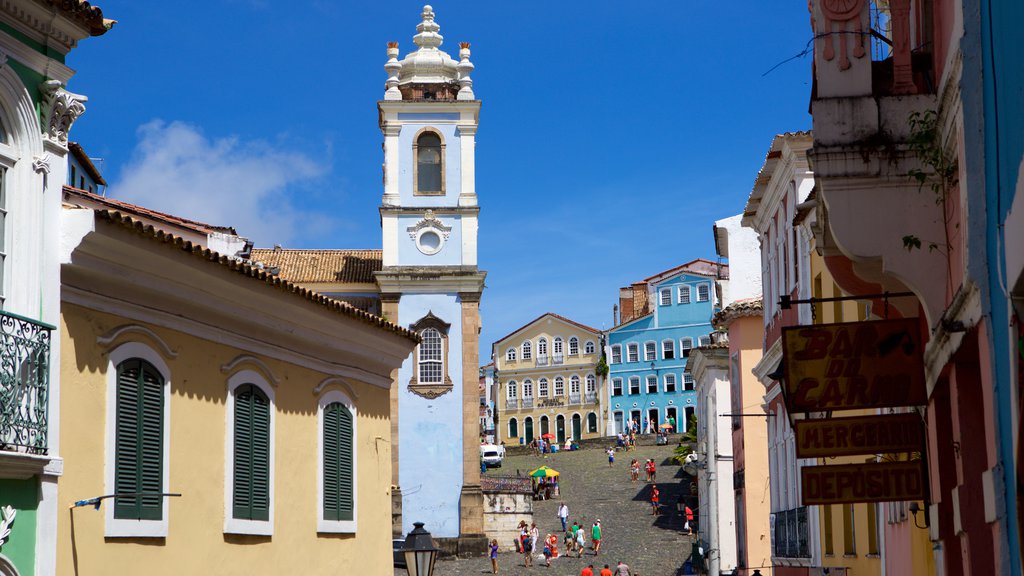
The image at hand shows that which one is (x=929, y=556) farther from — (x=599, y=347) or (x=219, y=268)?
(x=599, y=347)

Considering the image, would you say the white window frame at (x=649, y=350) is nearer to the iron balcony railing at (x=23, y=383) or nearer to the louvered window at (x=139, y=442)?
the louvered window at (x=139, y=442)

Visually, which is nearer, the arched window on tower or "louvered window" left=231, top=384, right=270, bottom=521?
"louvered window" left=231, top=384, right=270, bottom=521

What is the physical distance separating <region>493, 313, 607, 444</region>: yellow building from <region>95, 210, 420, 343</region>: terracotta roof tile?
3464 inches

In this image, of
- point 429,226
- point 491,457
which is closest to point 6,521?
point 429,226

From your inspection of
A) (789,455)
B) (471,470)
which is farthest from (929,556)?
(471,470)

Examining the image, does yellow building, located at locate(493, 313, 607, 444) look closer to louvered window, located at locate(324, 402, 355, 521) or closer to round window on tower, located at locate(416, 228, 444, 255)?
round window on tower, located at locate(416, 228, 444, 255)

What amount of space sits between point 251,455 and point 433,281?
3399cm

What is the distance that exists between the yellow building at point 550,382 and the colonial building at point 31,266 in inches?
3752

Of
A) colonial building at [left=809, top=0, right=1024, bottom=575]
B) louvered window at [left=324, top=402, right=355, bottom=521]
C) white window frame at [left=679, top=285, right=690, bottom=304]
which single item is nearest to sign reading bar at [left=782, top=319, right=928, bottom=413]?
colonial building at [left=809, top=0, right=1024, bottom=575]

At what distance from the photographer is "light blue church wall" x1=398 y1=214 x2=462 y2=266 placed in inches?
2014

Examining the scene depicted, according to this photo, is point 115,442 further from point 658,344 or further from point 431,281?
point 658,344

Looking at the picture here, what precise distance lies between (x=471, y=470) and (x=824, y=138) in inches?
1548

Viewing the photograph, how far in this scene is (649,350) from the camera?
4080 inches

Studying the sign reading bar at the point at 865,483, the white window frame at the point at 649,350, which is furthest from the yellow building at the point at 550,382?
the sign reading bar at the point at 865,483
